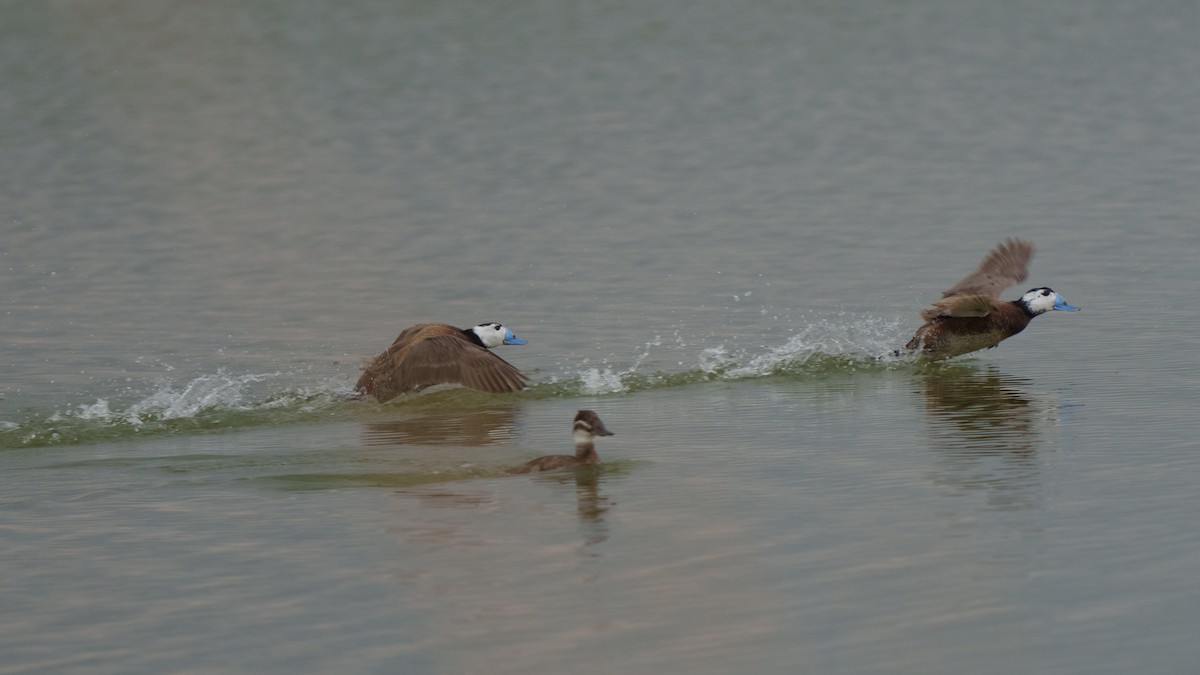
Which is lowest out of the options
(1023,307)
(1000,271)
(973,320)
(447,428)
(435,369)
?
(447,428)

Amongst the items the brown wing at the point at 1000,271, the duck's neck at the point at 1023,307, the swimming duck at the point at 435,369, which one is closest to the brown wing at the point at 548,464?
the swimming duck at the point at 435,369

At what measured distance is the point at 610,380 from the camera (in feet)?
51.8

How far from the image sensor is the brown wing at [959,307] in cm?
1639

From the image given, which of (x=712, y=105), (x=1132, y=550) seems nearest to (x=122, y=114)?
(x=712, y=105)

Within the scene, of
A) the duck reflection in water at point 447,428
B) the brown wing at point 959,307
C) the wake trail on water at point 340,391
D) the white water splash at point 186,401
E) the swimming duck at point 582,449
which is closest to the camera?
the swimming duck at point 582,449

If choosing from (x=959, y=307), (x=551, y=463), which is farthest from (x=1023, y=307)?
(x=551, y=463)

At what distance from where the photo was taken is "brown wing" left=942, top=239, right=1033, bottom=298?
18.2 metres

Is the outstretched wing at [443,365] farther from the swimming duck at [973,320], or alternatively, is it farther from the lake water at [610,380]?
the swimming duck at [973,320]

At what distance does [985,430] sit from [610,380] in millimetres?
3609

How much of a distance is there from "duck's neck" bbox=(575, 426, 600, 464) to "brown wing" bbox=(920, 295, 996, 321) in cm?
513

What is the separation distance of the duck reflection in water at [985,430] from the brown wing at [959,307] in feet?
1.62

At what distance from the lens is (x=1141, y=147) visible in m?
30.8

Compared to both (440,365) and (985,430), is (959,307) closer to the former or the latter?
(985,430)

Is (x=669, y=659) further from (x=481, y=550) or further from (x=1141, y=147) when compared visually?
(x=1141, y=147)
